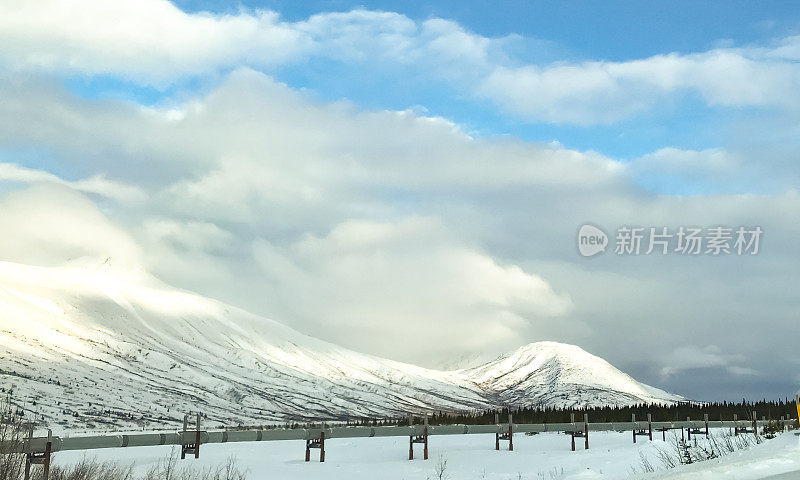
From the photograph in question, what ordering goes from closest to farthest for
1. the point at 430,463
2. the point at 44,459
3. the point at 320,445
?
the point at 44,459
the point at 430,463
the point at 320,445

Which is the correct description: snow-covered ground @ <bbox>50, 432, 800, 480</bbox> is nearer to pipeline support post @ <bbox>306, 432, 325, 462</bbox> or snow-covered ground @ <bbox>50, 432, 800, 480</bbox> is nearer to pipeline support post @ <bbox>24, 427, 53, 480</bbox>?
pipeline support post @ <bbox>306, 432, 325, 462</bbox>

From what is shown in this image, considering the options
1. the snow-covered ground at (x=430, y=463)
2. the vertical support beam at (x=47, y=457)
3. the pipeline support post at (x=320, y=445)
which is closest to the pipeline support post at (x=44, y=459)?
the vertical support beam at (x=47, y=457)

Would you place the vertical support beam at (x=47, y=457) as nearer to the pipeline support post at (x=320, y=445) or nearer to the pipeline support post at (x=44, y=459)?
the pipeline support post at (x=44, y=459)

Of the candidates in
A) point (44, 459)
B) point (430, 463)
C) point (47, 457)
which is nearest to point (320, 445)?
Answer: point (430, 463)

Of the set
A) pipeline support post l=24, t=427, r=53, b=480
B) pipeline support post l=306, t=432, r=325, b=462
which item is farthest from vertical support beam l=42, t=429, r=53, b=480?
pipeline support post l=306, t=432, r=325, b=462

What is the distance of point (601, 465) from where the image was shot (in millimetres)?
32312

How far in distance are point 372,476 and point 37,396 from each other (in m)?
152

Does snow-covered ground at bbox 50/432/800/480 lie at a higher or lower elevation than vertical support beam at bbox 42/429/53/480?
lower

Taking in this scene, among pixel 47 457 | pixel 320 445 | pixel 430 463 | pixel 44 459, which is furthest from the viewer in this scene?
pixel 320 445

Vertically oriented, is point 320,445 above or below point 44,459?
below

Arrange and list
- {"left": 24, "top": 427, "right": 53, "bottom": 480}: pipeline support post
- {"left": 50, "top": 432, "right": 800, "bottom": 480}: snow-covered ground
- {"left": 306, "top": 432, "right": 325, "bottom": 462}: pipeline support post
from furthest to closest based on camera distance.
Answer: {"left": 306, "top": 432, "right": 325, "bottom": 462}: pipeline support post < {"left": 50, "top": 432, "right": 800, "bottom": 480}: snow-covered ground < {"left": 24, "top": 427, "right": 53, "bottom": 480}: pipeline support post

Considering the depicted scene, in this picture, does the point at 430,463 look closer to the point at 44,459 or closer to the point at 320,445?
the point at 320,445

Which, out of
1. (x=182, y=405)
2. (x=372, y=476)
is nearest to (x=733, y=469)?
(x=372, y=476)

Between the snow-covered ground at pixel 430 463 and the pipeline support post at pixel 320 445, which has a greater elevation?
the pipeline support post at pixel 320 445
